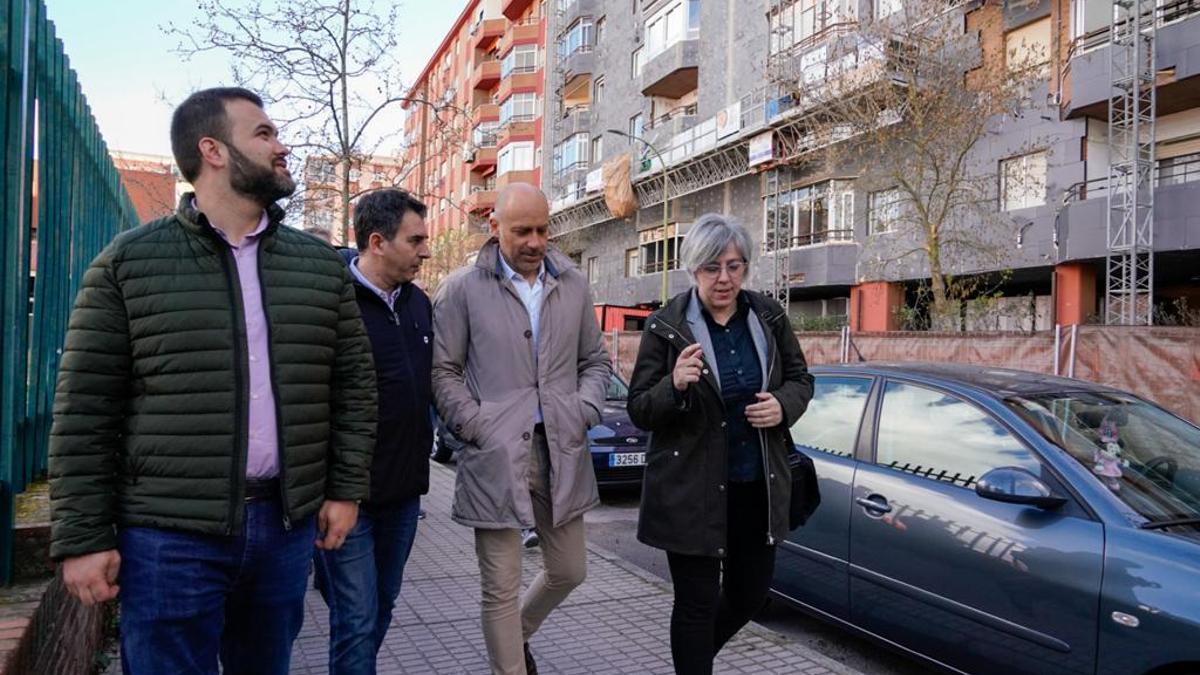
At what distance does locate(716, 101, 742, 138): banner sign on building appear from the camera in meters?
26.3

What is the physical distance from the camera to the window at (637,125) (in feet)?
112

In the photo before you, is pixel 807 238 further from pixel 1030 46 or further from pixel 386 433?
pixel 386 433

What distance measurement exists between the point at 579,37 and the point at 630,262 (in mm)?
11913

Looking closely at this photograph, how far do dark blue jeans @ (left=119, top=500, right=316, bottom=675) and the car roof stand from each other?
10.7ft

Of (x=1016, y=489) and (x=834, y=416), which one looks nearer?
(x=1016, y=489)

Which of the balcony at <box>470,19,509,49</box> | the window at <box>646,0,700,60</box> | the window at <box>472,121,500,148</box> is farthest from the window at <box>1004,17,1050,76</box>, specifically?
the balcony at <box>470,19,509,49</box>

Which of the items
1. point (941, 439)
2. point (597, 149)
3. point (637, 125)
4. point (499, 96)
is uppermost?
point (499, 96)

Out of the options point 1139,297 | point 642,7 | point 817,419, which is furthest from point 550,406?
point 642,7

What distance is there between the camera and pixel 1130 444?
3.81 metres

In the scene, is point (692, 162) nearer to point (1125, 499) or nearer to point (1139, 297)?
point (1139, 297)

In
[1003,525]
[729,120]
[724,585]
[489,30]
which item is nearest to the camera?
[724,585]

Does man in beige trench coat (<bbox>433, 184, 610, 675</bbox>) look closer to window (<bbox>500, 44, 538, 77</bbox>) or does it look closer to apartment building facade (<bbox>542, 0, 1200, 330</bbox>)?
apartment building facade (<bbox>542, 0, 1200, 330</bbox>)

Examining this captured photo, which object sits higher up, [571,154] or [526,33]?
[526,33]

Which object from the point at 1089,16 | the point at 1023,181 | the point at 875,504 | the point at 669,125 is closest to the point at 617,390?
the point at 875,504
